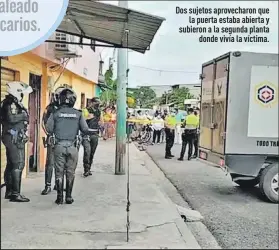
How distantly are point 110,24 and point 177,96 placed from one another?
148 inches

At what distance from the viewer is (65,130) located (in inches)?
214

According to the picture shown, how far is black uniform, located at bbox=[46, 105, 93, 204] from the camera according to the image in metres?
5.43

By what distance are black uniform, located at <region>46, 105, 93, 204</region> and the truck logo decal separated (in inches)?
118

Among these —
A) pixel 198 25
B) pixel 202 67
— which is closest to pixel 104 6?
pixel 198 25

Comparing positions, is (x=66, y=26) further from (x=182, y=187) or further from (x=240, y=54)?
(x=182, y=187)

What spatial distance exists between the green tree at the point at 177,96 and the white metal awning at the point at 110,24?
1686mm

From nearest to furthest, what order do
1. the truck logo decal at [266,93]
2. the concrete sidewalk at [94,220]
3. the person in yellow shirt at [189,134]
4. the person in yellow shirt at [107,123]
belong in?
the concrete sidewalk at [94,220] → the truck logo decal at [266,93] → the person in yellow shirt at [107,123] → the person in yellow shirt at [189,134]

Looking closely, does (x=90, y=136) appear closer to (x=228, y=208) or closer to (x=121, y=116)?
(x=121, y=116)

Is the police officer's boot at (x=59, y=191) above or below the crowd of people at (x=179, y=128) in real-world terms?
below

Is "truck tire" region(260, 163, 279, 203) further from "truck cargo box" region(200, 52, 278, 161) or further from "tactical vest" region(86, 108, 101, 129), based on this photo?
"tactical vest" region(86, 108, 101, 129)

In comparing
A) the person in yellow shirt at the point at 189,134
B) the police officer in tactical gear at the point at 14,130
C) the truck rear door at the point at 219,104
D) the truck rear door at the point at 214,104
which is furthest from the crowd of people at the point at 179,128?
the police officer in tactical gear at the point at 14,130

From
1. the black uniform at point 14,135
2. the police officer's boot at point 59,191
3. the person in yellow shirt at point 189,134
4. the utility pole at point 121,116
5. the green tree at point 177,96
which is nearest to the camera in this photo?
the black uniform at point 14,135

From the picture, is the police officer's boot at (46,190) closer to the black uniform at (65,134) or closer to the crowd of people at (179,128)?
the black uniform at (65,134)

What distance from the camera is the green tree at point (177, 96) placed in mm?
8688
